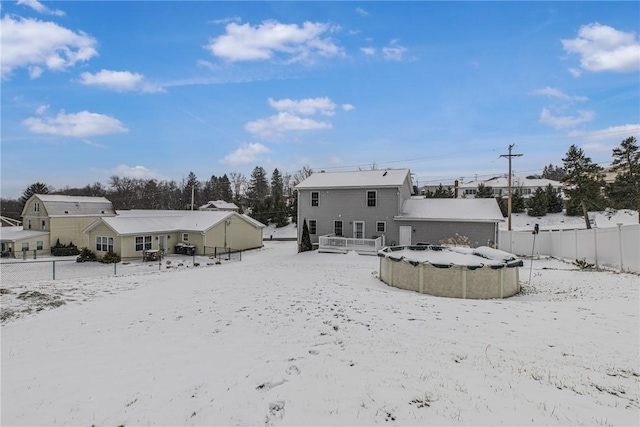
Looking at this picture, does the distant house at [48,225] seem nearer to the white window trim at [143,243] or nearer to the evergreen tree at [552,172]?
the white window trim at [143,243]

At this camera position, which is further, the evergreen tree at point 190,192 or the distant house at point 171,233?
the evergreen tree at point 190,192

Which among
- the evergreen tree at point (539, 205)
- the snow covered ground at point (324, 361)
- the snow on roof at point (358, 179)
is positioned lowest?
the snow covered ground at point (324, 361)

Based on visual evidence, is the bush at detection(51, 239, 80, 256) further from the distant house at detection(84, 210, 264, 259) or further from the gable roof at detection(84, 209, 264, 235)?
the gable roof at detection(84, 209, 264, 235)

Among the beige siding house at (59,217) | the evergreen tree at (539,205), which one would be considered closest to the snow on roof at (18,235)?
the beige siding house at (59,217)

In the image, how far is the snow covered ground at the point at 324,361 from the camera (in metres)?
3.75

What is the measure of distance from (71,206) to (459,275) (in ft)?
128

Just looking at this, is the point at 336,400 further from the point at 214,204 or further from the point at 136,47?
the point at 214,204

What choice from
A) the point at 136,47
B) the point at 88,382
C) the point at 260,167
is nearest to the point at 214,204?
the point at 260,167

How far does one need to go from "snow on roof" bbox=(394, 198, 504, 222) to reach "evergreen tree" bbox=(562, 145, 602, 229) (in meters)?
15.0

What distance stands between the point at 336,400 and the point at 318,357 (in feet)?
4.14

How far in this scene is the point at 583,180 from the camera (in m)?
31.2

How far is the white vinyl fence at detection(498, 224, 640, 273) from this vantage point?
1252 centimetres

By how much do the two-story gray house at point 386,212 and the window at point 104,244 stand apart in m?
14.7

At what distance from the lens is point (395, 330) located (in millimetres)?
6297
